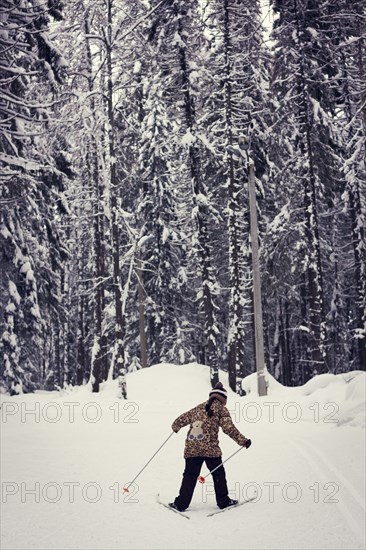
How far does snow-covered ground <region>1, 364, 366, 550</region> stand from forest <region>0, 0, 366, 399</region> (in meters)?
4.87

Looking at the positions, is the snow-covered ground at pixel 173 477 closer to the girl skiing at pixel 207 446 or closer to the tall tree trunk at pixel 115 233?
the girl skiing at pixel 207 446

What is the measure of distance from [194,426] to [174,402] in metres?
12.1

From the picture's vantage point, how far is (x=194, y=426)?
22.0 feet

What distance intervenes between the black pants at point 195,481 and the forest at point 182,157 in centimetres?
774

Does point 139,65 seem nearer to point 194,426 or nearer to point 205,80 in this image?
point 205,80

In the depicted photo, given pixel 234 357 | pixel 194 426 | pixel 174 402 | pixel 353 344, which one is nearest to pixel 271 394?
pixel 174 402

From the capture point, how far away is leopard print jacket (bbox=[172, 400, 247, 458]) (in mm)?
6633

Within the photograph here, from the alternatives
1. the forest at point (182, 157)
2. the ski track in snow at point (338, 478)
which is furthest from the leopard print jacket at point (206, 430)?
the forest at point (182, 157)

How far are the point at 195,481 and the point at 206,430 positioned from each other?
2.10ft

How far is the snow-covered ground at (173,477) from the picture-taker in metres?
5.72

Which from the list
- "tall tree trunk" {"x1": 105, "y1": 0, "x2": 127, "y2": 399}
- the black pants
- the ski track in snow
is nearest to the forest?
"tall tree trunk" {"x1": 105, "y1": 0, "x2": 127, "y2": 399}

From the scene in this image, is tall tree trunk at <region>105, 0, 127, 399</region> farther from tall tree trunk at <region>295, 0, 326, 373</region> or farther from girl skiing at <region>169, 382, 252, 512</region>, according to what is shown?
girl skiing at <region>169, 382, 252, 512</region>

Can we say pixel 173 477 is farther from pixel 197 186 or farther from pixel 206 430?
pixel 197 186

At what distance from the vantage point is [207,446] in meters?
6.64
